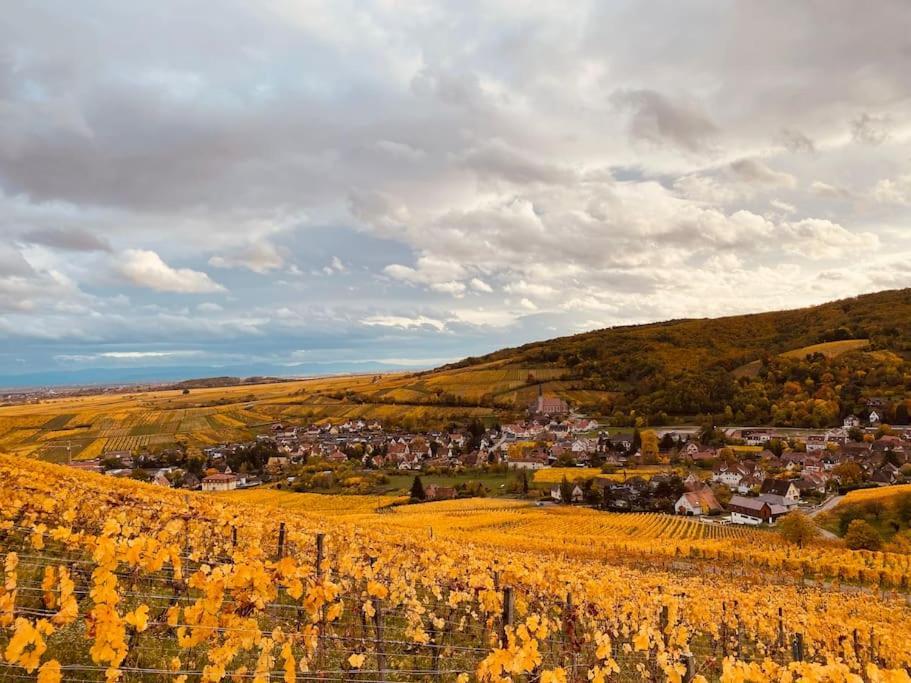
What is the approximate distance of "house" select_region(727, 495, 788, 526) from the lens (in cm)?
6056

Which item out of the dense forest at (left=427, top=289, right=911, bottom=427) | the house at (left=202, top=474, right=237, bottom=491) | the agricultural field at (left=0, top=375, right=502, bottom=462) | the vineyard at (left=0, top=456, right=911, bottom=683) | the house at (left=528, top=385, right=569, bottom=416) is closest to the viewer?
the vineyard at (left=0, top=456, right=911, bottom=683)

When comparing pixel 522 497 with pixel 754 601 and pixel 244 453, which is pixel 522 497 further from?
pixel 754 601

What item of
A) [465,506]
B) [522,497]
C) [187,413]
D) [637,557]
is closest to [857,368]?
[522,497]

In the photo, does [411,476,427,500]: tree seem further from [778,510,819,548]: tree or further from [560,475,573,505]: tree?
[778,510,819,548]: tree

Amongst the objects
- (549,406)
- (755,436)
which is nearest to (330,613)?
(755,436)

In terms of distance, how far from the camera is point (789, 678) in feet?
21.5

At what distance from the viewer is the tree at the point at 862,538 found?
141 ft

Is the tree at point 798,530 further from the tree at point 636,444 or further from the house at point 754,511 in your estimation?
the tree at point 636,444

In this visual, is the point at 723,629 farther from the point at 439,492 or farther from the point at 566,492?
the point at 439,492

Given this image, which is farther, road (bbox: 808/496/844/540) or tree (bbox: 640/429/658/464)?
tree (bbox: 640/429/658/464)

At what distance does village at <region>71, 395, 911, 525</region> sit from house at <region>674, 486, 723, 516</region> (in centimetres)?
12

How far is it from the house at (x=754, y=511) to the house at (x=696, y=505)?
223 cm

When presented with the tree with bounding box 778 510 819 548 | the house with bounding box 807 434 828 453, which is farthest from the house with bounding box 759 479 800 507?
the house with bounding box 807 434 828 453

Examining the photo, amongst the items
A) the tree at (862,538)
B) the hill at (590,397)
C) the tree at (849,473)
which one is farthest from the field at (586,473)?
the hill at (590,397)
